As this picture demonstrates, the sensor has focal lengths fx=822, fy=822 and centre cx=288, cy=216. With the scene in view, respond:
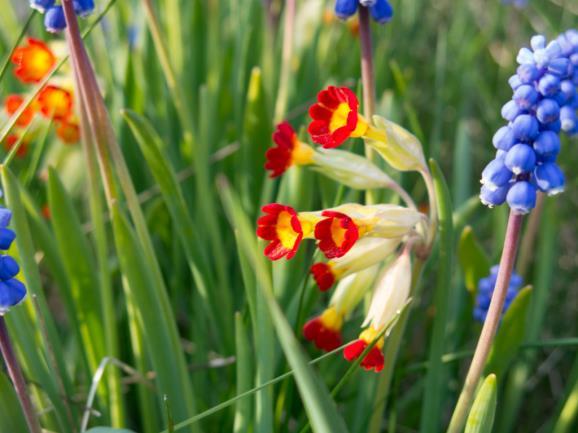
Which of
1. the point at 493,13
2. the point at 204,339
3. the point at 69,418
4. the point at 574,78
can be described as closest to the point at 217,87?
the point at 204,339

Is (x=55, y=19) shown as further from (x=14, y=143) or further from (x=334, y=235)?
(x=14, y=143)

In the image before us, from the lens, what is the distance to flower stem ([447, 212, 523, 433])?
128 centimetres

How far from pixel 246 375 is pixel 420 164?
1.70 feet

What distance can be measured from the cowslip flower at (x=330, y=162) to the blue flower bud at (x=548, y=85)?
1.41 ft

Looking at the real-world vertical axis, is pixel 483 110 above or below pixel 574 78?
below

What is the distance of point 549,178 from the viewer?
1.25m

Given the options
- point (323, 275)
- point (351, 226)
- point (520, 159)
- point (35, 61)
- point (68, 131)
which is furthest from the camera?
point (68, 131)

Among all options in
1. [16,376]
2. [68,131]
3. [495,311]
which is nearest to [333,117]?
[495,311]

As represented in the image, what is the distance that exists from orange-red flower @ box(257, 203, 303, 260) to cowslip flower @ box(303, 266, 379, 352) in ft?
0.84

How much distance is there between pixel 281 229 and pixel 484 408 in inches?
17.9

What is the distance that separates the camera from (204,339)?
2.23m

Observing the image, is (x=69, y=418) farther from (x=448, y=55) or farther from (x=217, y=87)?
(x=448, y=55)

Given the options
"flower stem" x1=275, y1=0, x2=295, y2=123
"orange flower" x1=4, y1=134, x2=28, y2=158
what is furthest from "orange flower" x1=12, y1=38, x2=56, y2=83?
"flower stem" x1=275, y1=0, x2=295, y2=123

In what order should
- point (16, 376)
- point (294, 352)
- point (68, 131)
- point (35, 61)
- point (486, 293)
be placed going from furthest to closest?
point (68, 131) → point (35, 61) → point (486, 293) → point (16, 376) → point (294, 352)
